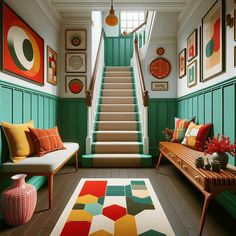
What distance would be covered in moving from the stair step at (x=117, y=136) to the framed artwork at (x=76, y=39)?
2.02 m

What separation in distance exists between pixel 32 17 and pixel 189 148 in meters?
3.11

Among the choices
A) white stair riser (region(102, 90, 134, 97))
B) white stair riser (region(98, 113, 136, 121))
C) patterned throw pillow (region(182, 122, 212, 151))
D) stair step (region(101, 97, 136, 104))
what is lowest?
patterned throw pillow (region(182, 122, 212, 151))

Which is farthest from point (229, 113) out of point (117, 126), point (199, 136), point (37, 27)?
→ point (37, 27)

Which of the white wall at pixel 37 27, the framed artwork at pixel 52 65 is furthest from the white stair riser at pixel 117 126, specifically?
the framed artwork at pixel 52 65

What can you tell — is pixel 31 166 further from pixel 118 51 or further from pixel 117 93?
pixel 118 51

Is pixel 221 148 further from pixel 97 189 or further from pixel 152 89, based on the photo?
pixel 152 89

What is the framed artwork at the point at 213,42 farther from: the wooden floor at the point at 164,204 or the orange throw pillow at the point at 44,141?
the orange throw pillow at the point at 44,141

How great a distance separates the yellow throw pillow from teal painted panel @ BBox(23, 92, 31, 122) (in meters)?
0.42

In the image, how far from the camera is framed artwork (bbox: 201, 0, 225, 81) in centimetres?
254

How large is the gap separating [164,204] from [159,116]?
9.23 ft

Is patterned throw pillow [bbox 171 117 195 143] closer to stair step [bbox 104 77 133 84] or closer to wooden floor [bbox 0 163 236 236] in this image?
wooden floor [bbox 0 163 236 236]

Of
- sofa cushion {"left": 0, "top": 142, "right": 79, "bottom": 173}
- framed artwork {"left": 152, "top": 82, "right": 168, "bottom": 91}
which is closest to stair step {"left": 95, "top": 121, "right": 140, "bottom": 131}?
framed artwork {"left": 152, "top": 82, "right": 168, "bottom": 91}

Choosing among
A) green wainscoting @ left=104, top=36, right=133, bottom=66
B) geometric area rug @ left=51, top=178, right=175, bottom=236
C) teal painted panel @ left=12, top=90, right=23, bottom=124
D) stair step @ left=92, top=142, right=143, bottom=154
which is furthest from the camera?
green wainscoting @ left=104, top=36, right=133, bottom=66

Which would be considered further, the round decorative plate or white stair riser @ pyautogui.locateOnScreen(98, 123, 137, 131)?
the round decorative plate
